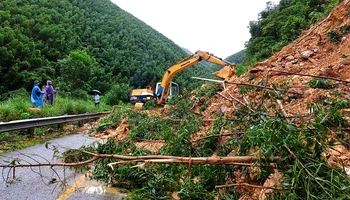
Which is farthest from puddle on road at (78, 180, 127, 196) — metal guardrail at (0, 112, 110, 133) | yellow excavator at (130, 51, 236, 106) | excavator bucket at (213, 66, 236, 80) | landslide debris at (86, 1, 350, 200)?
excavator bucket at (213, 66, 236, 80)

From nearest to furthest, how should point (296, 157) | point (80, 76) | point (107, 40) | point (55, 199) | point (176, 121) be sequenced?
1. point (296, 157)
2. point (55, 199)
3. point (176, 121)
4. point (80, 76)
5. point (107, 40)

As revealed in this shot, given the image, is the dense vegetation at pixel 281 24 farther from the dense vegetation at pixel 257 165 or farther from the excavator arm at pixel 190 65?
the dense vegetation at pixel 257 165

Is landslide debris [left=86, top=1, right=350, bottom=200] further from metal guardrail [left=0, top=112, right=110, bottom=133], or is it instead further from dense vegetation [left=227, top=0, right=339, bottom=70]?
dense vegetation [left=227, top=0, right=339, bottom=70]

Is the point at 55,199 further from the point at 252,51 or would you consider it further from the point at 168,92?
the point at 252,51

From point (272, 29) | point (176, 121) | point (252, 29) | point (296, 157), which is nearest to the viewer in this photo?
point (296, 157)

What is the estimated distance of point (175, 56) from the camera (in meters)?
72.4

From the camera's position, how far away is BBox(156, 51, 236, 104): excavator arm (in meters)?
13.6

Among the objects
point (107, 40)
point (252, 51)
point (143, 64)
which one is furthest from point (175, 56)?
point (252, 51)

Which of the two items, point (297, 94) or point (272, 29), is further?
point (272, 29)

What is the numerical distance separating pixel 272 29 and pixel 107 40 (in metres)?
42.5

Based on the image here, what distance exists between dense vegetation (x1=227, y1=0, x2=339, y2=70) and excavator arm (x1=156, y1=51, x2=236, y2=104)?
281 cm

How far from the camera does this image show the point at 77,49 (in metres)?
48.2

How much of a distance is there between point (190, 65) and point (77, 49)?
122 ft

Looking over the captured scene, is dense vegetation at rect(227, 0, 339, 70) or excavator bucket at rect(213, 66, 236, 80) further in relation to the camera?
dense vegetation at rect(227, 0, 339, 70)
